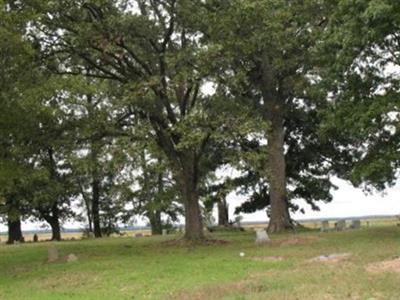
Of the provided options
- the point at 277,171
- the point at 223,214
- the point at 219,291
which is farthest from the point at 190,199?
the point at 223,214

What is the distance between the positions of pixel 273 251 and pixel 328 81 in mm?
7789

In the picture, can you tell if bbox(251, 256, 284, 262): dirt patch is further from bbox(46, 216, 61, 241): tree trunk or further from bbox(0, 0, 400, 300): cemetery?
bbox(46, 216, 61, 241): tree trunk

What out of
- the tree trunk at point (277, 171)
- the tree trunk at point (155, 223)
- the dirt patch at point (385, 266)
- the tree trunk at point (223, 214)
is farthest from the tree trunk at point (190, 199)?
the tree trunk at point (155, 223)

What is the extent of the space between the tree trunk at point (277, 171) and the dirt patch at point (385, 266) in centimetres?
1693

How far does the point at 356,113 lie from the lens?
2464 centimetres

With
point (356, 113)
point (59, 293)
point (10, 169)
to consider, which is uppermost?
point (356, 113)

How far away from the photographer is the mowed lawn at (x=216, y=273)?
12695mm

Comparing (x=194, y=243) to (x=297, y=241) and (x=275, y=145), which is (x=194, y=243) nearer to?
(x=297, y=241)

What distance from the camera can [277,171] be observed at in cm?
3362

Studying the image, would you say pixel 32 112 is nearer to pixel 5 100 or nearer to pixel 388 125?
pixel 5 100

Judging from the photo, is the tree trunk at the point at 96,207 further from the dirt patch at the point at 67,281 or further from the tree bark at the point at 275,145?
the dirt patch at the point at 67,281

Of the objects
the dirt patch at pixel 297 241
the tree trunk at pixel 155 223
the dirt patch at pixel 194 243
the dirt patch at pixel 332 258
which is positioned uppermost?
the tree trunk at pixel 155 223

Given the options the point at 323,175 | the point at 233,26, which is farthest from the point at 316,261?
the point at 323,175

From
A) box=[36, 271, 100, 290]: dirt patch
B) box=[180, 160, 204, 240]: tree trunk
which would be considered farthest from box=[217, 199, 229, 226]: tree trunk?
box=[36, 271, 100, 290]: dirt patch
